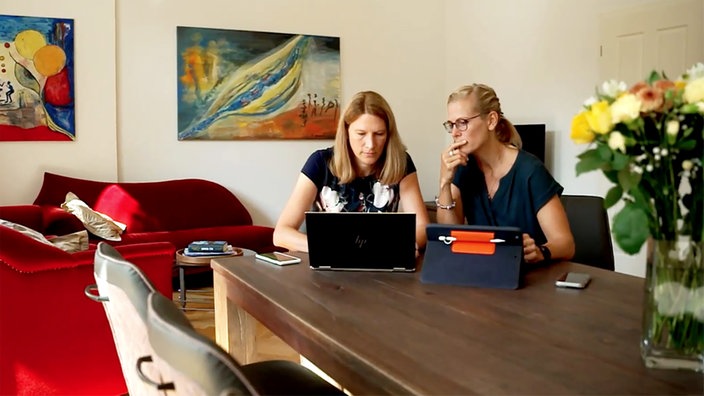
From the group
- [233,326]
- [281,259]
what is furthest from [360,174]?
[233,326]

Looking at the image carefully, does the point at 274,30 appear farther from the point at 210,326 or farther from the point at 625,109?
the point at 625,109

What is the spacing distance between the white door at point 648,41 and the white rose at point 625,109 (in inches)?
126

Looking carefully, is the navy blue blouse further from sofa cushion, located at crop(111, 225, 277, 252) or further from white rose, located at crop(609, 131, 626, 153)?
sofa cushion, located at crop(111, 225, 277, 252)

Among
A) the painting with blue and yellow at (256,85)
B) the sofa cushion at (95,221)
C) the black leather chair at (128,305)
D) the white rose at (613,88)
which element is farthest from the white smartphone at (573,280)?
the painting with blue and yellow at (256,85)

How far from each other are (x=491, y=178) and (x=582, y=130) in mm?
1147

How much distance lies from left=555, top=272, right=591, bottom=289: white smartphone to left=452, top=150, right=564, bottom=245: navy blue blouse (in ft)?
1.49

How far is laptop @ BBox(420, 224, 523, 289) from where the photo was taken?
1.48m

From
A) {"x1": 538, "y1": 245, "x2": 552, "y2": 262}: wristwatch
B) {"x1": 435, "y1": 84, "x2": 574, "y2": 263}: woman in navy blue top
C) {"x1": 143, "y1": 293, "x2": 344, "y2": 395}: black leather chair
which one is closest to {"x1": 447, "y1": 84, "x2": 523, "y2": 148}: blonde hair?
{"x1": 435, "y1": 84, "x2": 574, "y2": 263}: woman in navy blue top

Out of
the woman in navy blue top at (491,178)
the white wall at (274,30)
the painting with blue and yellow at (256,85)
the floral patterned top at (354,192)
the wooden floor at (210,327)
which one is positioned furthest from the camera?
the painting with blue and yellow at (256,85)

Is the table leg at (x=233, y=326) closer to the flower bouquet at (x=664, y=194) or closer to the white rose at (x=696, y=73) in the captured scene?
the flower bouquet at (x=664, y=194)

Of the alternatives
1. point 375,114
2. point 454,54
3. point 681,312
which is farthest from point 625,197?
point 454,54

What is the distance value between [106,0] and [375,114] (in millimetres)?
3454

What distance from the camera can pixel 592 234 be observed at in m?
2.16

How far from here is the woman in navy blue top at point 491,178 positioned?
202 centimetres
